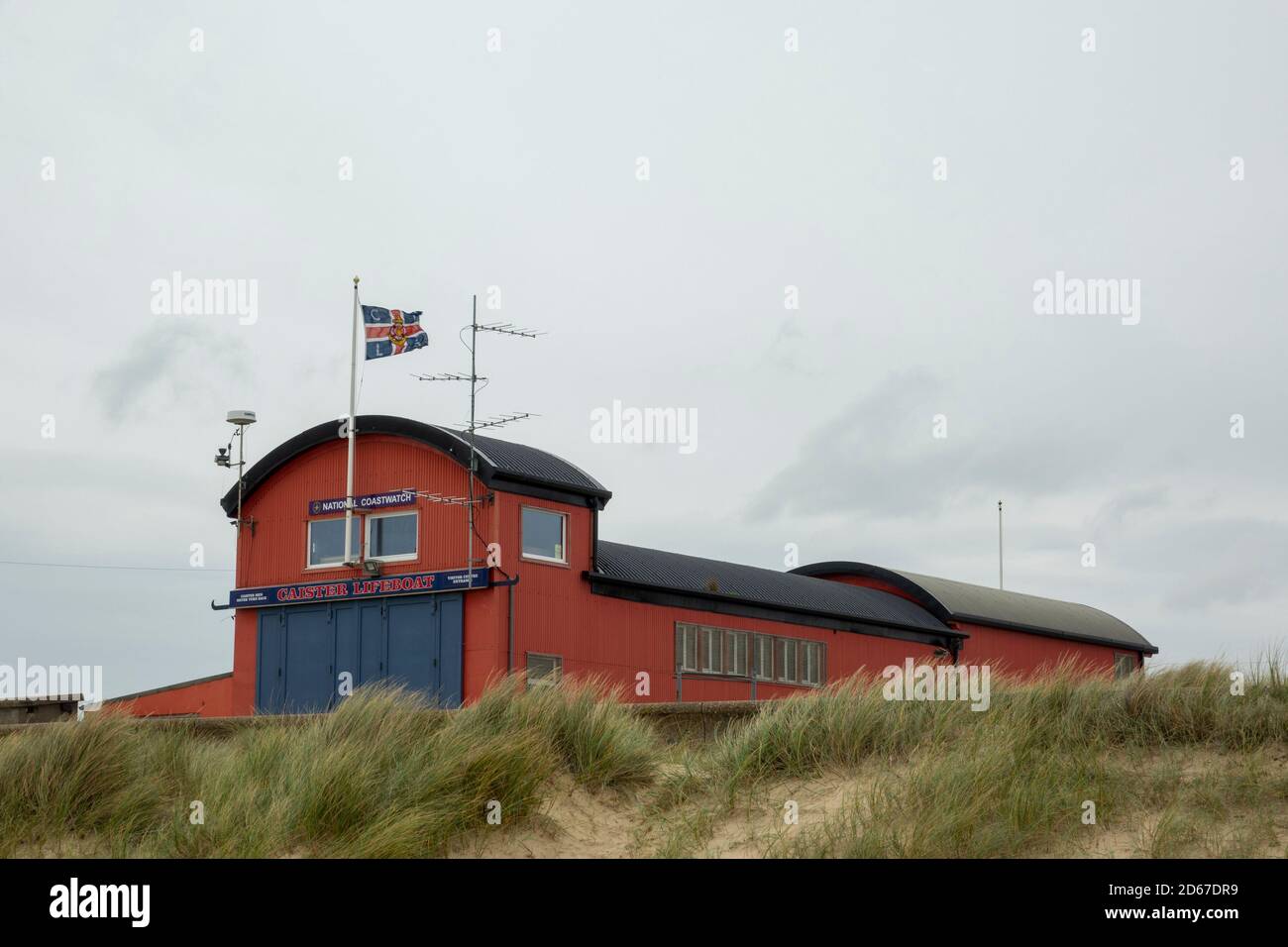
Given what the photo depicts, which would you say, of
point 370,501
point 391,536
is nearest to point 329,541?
point 370,501

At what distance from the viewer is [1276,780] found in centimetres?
1089

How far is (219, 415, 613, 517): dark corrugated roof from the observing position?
27.5m

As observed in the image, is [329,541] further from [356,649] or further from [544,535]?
[544,535]

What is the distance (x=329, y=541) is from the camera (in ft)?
97.2

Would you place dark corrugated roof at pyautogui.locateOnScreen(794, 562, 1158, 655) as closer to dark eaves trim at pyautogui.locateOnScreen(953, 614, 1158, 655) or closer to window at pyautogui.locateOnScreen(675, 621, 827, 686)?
dark eaves trim at pyautogui.locateOnScreen(953, 614, 1158, 655)

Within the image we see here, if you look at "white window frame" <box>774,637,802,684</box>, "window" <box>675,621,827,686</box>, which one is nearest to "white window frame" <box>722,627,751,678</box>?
"window" <box>675,621,827,686</box>

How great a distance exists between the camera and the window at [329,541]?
95.9ft

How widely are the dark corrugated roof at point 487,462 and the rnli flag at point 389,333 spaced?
2.22 m

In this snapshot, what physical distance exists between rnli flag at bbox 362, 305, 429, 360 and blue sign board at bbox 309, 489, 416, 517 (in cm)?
352

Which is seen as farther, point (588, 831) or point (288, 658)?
point (288, 658)

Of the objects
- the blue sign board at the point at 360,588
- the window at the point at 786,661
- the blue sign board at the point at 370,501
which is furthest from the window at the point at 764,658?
the blue sign board at the point at 370,501
